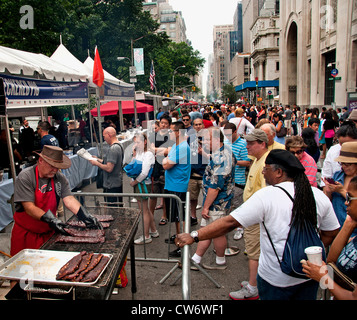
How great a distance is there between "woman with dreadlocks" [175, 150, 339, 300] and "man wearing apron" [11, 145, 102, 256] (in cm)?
167

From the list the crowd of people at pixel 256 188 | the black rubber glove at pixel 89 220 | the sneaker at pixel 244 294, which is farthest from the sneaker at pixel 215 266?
Answer: the black rubber glove at pixel 89 220

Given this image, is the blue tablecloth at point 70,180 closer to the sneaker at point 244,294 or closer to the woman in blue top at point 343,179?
the sneaker at point 244,294

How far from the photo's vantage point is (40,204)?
3.68 metres

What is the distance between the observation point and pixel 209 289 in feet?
14.3

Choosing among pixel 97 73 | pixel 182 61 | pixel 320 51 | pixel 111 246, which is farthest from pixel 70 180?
pixel 182 61

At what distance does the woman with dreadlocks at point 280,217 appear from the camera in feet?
7.91

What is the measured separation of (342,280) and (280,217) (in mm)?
600

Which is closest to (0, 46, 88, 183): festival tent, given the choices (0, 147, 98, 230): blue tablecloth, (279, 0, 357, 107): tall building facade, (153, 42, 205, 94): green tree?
(0, 147, 98, 230): blue tablecloth

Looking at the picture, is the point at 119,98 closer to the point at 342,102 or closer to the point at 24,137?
the point at 24,137

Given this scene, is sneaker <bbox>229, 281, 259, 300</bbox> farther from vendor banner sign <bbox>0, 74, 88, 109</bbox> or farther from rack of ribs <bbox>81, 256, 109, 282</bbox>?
vendor banner sign <bbox>0, 74, 88, 109</bbox>

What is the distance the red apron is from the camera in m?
3.67

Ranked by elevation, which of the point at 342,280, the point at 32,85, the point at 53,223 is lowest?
the point at 342,280

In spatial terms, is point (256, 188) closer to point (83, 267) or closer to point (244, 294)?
point (244, 294)
